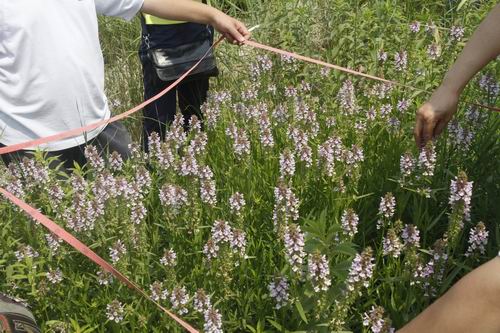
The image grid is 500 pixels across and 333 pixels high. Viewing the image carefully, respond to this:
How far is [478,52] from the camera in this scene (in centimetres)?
237

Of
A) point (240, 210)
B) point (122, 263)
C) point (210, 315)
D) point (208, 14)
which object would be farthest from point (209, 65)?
point (210, 315)

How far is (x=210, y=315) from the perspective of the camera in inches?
83.9

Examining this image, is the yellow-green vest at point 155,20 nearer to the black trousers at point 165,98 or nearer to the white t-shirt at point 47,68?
the black trousers at point 165,98

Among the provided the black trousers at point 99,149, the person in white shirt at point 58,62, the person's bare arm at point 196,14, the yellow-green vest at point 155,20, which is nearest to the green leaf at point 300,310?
the person in white shirt at point 58,62

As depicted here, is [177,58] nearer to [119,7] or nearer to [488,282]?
[119,7]

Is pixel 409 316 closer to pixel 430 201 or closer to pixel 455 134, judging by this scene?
pixel 430 201

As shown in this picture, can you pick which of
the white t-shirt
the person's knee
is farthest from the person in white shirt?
the person's knee

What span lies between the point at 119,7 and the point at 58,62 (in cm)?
50

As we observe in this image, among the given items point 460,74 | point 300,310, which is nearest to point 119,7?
point 460,74

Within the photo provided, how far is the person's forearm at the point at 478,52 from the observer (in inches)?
91.7

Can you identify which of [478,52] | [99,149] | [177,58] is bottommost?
[99,149]

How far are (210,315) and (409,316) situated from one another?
783 millimetres

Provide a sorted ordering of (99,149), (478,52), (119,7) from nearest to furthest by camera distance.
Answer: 1. (478,52)
2. (119,7)
3. (99,149)

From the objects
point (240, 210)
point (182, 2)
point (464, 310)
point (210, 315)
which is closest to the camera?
point (464, 310)
